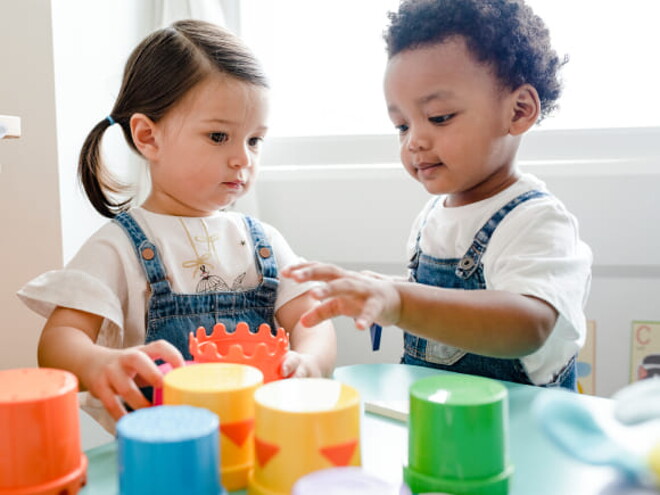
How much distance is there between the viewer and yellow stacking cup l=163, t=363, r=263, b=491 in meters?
0.43

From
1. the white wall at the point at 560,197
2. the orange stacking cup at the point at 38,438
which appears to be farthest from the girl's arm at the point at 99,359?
the white wall at the point at 560,197

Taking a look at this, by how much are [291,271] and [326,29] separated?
106 centimetres

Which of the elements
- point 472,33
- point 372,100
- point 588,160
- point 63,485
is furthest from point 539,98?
point 63,485

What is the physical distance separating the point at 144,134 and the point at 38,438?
23.3 inches

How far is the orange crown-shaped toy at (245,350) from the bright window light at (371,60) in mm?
784

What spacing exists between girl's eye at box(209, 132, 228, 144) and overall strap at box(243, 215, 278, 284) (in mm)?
128

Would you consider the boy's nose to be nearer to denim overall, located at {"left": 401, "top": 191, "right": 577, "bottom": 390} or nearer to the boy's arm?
denim overall, located at {"left": 401, "top": 191, "right": 577, "bottom": 390}

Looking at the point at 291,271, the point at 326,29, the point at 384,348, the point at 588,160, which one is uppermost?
the point at 326,29

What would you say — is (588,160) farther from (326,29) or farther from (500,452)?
(500,452)

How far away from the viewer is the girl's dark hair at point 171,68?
0.88m

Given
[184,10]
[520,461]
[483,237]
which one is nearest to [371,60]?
[184,10]

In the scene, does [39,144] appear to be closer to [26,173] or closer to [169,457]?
[26,173]

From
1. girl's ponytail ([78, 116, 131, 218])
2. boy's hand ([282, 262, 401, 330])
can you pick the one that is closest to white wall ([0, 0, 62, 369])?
girl's ponytail ([78, 116, 131, 218])

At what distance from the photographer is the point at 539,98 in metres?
0.90
